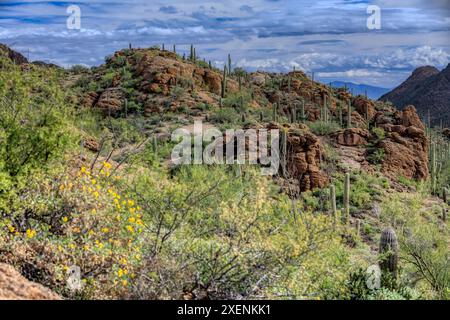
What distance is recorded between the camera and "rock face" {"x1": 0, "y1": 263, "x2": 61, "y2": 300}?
211 inches

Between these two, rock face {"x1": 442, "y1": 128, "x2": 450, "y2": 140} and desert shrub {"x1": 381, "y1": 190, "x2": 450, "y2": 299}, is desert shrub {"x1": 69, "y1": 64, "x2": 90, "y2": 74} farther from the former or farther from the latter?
desert shrub {"x1": 381, "y1": 190, "x2": 450, "y2": 299}

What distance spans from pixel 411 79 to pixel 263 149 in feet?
149

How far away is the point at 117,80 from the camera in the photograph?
38125mm

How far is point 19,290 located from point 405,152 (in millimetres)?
29754

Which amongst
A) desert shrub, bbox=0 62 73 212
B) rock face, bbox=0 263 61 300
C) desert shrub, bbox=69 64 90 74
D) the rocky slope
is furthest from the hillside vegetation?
desert shrub, bbox=69 64 90 74

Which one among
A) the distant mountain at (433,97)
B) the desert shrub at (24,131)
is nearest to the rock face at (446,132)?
the distant mountain at (433,97)

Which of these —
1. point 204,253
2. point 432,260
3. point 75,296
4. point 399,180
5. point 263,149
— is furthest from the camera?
point 399,180

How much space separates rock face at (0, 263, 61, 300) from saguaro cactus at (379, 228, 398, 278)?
5.73 meters

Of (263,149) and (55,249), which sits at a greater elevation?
(55,249)

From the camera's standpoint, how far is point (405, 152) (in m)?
32.7

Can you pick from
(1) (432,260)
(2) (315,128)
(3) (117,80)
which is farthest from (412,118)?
(1) (432,260)

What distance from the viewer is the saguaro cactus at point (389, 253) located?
376 inches

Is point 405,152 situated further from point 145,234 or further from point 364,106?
point 145,234
